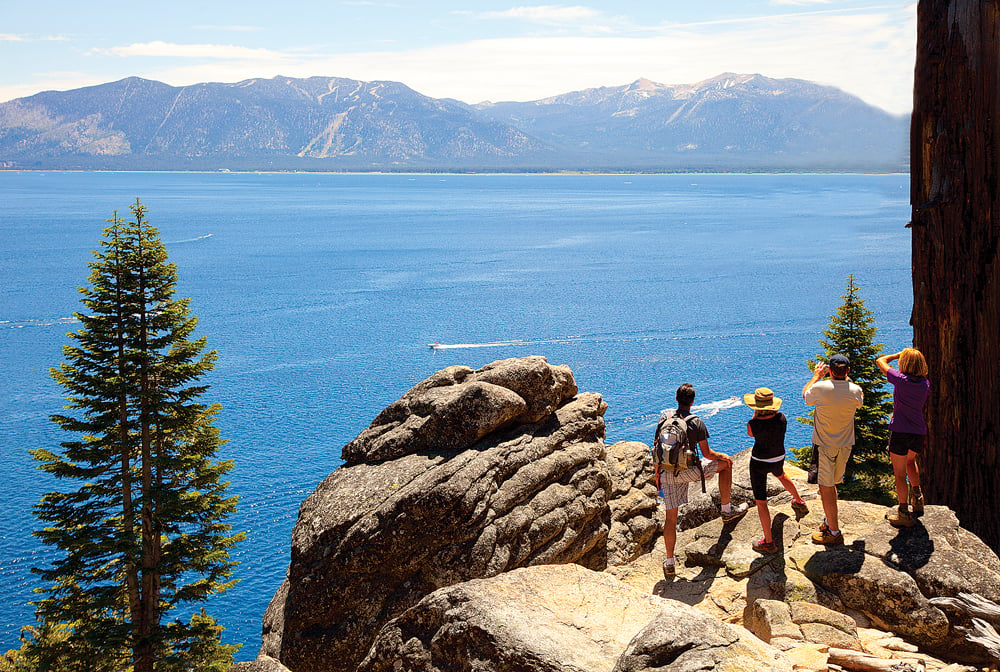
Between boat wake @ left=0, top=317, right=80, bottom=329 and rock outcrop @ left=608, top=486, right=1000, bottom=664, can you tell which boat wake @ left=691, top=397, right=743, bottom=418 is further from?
boat wake @ left=0, top=317, right=80, bottom=329

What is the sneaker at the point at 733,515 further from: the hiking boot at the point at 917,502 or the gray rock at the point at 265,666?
the gray rock at the point at 265,666

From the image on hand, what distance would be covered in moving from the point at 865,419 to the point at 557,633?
22.1 meters

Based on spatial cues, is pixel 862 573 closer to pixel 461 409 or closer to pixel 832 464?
pixel 832 464

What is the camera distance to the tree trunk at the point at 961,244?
440 inches

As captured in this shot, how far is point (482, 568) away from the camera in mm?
14094

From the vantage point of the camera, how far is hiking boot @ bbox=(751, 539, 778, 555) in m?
11.9

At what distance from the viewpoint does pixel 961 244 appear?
11.4 metres

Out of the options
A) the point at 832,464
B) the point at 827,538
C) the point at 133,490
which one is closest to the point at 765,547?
the point at 827,538

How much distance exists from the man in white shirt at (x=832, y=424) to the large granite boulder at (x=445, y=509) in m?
5.52

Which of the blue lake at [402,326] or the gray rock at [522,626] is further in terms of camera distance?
the blue lake at [402,326]

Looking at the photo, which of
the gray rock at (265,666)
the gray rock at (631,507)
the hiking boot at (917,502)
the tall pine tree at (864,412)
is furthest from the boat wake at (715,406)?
the gray rock at (265,666)

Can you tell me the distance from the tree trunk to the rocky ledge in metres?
0.95

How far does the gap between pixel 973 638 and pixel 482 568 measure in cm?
776

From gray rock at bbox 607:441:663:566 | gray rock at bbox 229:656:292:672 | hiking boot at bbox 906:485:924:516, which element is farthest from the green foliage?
gray rock at bbox 229:656:292:672
